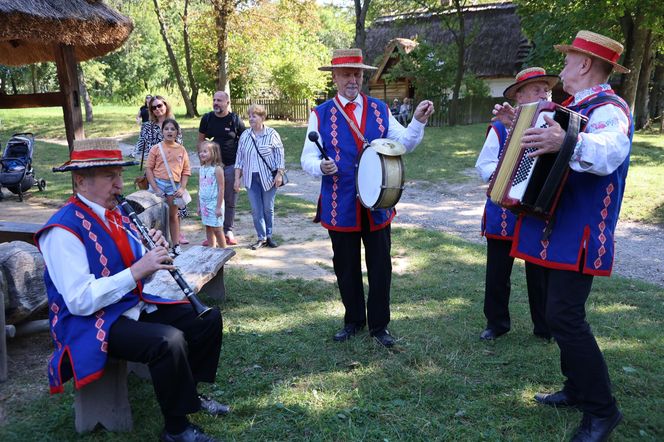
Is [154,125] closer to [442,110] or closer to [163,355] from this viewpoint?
[163,355]

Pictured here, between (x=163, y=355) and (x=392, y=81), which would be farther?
(x=392, y=81)

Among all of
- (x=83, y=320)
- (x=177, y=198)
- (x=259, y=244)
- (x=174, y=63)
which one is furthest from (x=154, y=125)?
(x=174, y=63)

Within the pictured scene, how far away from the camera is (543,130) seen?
9.12ft

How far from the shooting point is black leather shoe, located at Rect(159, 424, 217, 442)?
2.99 m

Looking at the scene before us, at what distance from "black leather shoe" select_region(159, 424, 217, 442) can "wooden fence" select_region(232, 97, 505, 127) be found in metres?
20.9

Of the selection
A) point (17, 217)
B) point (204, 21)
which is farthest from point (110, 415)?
point (204, 21)

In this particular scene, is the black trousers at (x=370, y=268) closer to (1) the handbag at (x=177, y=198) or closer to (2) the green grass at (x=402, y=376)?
(2) the green grass at (x=402, y=376)

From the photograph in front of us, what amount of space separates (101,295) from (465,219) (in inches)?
308

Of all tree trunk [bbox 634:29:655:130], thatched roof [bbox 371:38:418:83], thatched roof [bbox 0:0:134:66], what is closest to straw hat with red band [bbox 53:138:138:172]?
thatched roof [bbox 0:0:134:66]

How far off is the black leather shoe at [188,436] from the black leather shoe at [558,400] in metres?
2.02

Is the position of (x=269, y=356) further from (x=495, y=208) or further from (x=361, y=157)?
(x=495, y=208)

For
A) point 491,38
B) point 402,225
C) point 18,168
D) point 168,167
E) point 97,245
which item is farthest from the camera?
point 491,38

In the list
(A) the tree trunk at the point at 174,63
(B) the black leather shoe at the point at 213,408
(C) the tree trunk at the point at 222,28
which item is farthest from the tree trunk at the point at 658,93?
(B) the black leather shoe at the point at 213,408

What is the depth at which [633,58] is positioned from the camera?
1747 cm
